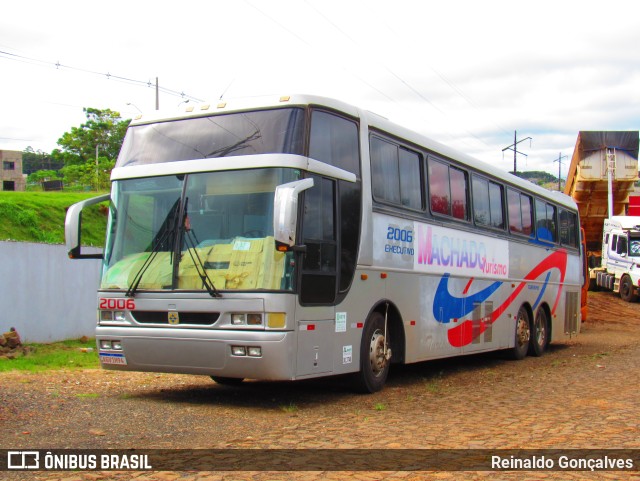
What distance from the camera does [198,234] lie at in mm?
8367

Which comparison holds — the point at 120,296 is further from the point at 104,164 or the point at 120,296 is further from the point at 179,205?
the point at 104,164

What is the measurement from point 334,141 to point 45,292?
10.2 meters

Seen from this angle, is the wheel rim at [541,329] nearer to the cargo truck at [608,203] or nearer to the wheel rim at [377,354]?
the wheel rim at [377,354]

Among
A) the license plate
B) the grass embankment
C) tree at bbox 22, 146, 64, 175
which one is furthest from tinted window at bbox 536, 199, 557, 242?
tree at bbox 22, 146, 64, 175

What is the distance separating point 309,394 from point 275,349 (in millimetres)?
2061

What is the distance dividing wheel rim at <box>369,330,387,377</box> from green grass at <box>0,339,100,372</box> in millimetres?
5461

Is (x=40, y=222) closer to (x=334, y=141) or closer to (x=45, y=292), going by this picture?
(x=45, y=292)

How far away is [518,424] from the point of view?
25.2 feet

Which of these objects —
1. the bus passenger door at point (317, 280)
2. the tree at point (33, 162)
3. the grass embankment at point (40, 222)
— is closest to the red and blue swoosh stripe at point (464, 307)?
the bus passenger door at point (317, 280)

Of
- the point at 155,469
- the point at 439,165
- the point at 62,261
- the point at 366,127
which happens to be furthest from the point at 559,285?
the point at 155,469

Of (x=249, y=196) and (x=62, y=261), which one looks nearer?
(x=249, y=196)

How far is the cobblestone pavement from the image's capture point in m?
6.50

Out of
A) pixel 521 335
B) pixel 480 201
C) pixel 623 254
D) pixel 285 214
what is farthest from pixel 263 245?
pixel 623 254

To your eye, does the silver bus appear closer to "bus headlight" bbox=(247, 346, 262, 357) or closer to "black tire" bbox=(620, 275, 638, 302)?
"bus headlight" bbox=(247, 346, 262, 357)
